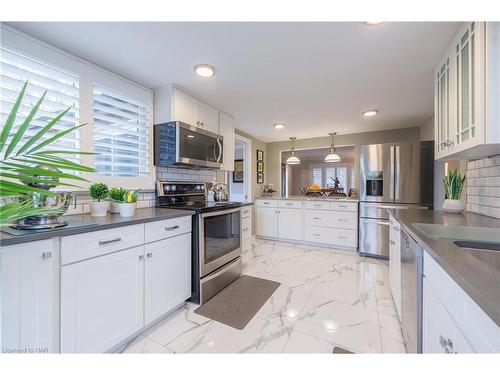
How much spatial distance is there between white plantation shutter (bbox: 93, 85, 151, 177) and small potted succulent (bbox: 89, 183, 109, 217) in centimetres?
23

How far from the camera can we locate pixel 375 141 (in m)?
3.79

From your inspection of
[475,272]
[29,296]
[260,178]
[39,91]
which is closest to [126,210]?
[29,296]

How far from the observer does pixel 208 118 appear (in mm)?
2551

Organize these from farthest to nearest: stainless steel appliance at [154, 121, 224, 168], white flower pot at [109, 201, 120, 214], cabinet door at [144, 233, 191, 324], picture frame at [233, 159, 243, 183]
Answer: picture frame at [233, 159, 243, 183], stainless steel appliance at [154, 121, 224, 168], white flower pot at [109, 201, 120, 214], cabinet door at [144, 233, 191, 324]

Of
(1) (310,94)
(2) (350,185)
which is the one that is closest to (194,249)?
(1) (310,94)

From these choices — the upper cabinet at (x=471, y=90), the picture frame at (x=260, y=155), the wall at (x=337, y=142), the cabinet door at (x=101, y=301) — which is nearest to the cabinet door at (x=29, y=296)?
the cabinet door at (x=101, y=301)

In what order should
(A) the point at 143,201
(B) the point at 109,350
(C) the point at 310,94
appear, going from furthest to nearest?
(C) the point at 310,94 < (A) the point at 143,201 < (B) the point at 109,350

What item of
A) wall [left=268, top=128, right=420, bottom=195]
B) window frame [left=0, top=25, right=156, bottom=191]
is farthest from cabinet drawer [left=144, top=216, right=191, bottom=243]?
wall [left=268, top=128, right=420, bottom=195]

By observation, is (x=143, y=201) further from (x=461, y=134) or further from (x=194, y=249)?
(x=461, y=134)

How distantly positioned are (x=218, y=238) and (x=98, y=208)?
1.04 m

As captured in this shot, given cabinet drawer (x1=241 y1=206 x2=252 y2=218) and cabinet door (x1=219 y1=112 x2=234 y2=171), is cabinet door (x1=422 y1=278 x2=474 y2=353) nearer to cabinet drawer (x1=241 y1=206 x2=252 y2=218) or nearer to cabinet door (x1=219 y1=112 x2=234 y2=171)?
cabinet drawer (x1=241 y1=206 x2=252 y2=218)

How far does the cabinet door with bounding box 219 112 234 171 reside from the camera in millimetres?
2815

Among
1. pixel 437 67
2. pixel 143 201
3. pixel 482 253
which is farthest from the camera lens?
pixel 143 201
